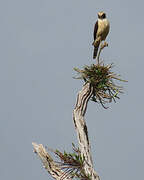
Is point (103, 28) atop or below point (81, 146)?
atop

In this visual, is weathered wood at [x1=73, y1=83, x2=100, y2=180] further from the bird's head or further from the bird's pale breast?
the bird's head

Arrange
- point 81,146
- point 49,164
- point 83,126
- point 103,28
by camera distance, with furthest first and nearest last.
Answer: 1. point 103,28
2. point 83,126
3. point 81,146
4. point 49,164

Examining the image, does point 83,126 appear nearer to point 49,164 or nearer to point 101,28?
point 49,164

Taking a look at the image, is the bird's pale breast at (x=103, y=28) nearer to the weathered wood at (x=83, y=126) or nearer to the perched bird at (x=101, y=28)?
the perched bird at (x=101, y=28)

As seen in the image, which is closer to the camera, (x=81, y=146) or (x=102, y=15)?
(x=81, y=146)

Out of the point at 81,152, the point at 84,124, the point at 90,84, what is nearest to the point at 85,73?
the point at 90,84

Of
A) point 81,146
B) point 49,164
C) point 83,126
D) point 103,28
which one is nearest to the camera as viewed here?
point 49,164

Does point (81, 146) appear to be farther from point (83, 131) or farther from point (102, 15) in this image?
point (102, 15)

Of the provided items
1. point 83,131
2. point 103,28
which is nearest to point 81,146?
point 83,131

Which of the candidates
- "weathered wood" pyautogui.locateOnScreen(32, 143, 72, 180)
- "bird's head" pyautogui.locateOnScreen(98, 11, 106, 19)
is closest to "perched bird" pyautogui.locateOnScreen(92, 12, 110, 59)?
"bird's head" pyautogui.locateOnScreen(98, 11, 106, 19)

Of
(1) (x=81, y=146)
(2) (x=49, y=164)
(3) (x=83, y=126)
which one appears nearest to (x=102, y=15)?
(3) (x=83, y=126)

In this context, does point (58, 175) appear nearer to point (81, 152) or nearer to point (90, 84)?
point (81, 152)

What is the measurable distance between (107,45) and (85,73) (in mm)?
1265

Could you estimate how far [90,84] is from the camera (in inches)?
338
